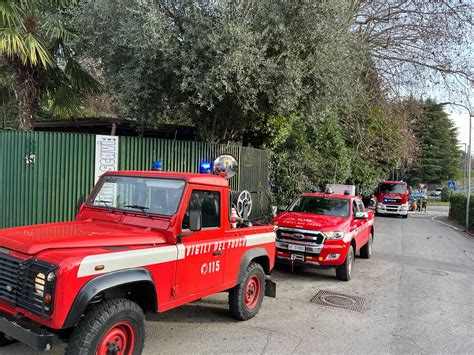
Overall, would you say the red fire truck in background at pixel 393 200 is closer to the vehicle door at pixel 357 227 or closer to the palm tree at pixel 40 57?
the vehicle door at pixel 357 227

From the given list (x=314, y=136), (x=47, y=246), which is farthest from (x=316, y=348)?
(x=314, y=136)

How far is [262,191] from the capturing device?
13.8m

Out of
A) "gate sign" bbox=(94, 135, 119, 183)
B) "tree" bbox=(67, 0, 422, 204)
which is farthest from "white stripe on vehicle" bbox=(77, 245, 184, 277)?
"tree" bbox=(67, 0, 422, 204)

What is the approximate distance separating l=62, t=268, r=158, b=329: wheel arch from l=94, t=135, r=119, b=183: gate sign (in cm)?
456

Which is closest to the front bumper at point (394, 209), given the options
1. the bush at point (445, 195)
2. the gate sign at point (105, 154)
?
the gate sign at point (105, 154)

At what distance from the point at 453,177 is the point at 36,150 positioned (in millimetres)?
73989

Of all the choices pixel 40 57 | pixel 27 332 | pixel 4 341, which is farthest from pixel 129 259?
pixel 40 57

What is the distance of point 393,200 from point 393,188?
1061mm

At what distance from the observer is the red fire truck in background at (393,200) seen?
82.7 feet

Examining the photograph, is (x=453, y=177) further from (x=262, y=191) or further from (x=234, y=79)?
(x=234, y=79)

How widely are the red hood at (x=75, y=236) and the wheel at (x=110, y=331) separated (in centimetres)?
58

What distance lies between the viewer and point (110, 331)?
3.44 m

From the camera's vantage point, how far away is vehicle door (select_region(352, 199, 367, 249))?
852 cm

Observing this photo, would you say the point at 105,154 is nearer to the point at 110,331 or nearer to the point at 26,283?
the point at 26,283
